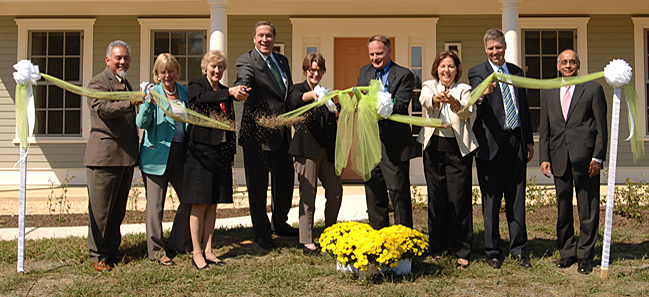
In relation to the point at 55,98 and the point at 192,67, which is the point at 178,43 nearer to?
the point at 192,67

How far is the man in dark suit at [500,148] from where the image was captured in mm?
4281

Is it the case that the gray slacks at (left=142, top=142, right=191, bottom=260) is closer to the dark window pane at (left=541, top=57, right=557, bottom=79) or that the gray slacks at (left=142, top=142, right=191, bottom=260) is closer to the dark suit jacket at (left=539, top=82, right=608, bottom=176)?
the dark suit jacket at (left=539, top=82, right=608, bottom=176)

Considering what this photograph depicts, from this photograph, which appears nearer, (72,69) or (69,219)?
(69,219)

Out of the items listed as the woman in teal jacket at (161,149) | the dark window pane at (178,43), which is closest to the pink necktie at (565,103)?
the woman in teal jacket at (161,149)

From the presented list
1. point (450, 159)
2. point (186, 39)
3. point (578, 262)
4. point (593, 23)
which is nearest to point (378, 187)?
point (450, 159)

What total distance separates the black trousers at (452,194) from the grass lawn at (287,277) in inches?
9.0

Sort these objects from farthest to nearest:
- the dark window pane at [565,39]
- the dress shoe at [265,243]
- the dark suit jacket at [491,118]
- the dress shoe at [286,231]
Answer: the dark window pane at [565,39] → the dress shoe at [286,231] → the dress shoe at [265,243] → the dark suit jacket at [491,118]

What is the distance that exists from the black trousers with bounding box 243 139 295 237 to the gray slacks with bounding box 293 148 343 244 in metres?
0.30

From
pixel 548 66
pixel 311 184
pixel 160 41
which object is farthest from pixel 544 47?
pixel 160 41

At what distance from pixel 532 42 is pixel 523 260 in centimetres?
708

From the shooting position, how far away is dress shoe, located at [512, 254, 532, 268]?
4.37 metres

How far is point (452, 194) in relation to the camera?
14.4 ft

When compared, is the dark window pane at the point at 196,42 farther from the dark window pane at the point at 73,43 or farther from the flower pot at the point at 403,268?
A: the flower pot at the point at 403,268

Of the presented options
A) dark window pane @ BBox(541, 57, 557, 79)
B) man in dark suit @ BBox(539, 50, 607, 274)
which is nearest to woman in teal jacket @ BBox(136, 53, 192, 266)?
man in dark suit @ BBox(539, 50, 607, 274)
